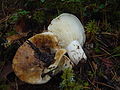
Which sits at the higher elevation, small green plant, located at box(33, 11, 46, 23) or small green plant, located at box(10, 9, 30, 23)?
small green plant, located at box(10, 9, 30, 23)

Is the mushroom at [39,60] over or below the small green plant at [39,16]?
below

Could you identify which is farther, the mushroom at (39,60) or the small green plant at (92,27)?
the small green plant at (92,27)

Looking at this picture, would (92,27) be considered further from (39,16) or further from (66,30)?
(39,16)

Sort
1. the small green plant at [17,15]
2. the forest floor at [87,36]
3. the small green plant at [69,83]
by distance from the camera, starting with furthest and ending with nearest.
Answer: the small green plant at [17,15] < the forest floor at [87,36] < the small green plant at [69,83]

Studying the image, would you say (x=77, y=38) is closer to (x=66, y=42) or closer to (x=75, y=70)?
(x=66, y=42)

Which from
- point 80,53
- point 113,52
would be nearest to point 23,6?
point 80,53

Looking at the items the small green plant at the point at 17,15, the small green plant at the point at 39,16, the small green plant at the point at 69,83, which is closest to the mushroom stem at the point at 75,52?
the small green plant at the point at 69,83

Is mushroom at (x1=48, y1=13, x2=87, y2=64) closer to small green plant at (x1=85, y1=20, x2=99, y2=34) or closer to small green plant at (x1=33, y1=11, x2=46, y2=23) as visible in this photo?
small green plant at (x1=85, y1=20, x2=99, y2=34)

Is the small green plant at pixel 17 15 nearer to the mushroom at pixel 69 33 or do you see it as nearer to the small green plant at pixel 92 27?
the mushroom at pixel 69 33

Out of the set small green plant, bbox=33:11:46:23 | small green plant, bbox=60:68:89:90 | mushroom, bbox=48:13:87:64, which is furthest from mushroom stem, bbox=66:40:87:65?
small green plant, bbox=33:11:46:23
